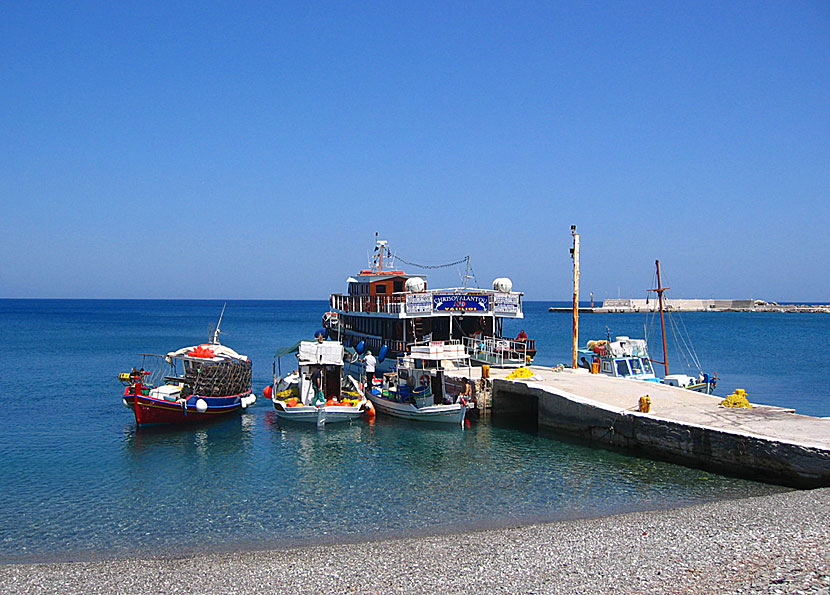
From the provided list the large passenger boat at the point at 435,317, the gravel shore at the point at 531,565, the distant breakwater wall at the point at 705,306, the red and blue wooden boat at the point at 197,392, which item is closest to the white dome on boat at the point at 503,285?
the large passenger boat at the point at 435,317

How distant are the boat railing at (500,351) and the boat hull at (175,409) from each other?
1283 cm

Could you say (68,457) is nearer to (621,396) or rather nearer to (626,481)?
(626,481)

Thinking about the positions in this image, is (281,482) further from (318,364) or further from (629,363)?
(629,363)

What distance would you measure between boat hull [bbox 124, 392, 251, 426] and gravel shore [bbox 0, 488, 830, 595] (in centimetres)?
1537

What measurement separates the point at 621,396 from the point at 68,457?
70.1 ft

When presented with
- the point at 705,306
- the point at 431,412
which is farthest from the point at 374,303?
the point at 705,306

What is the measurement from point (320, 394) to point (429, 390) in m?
5.07

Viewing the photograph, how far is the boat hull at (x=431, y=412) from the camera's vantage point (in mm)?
27828

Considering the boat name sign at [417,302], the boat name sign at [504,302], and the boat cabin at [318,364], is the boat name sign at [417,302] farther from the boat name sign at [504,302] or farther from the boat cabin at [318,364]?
the boat cabin at [318,364]

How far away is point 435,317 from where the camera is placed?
36625 millimetres

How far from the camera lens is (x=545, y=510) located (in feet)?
55.5

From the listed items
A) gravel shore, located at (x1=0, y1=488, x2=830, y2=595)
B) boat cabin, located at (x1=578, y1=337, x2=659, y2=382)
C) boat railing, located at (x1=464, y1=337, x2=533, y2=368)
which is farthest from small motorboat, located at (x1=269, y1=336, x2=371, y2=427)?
gravel shore, located at (x1=0, y1=488, x2=830, y2=595)

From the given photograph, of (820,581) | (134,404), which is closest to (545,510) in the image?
(820,581)

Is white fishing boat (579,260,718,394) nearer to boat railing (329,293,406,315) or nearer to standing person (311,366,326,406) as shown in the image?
boat railing (329,293,406,315)
